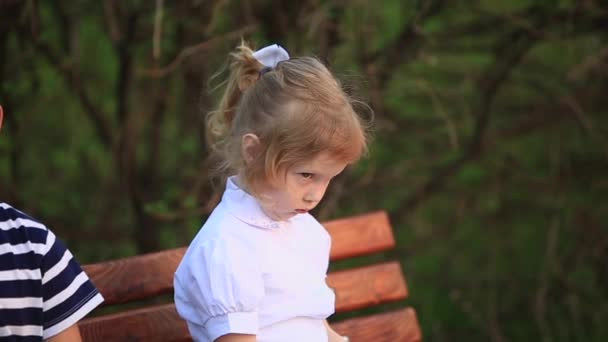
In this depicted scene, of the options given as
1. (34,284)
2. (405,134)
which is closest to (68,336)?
(34,284)

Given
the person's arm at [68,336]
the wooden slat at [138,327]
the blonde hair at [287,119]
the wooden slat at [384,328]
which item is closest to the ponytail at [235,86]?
the blonde hair at [287,119]

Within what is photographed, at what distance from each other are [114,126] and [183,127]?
272 mm

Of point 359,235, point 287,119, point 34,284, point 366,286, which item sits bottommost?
point 366,286

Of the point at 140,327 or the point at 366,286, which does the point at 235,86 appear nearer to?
the point at 140,327

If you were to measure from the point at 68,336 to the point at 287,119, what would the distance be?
618mm

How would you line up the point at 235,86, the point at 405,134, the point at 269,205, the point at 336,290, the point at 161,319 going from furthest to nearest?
the point at 405,134, the point at 336,290, the point at 161,319, the point at 235,86, the point at 269,205

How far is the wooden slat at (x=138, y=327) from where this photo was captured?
2.33 meters

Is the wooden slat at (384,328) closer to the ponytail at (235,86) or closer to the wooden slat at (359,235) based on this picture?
the wooden slat at (359,235)

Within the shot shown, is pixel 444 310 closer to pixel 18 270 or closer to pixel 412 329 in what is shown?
pixel 412 329

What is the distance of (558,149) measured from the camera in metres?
4.32

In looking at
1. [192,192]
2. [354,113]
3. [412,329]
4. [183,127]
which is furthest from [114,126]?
[354,113]

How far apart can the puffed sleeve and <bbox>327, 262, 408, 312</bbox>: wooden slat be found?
610 millimetres

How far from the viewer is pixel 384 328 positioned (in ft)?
9.08

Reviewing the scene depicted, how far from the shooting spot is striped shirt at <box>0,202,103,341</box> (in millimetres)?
1950
